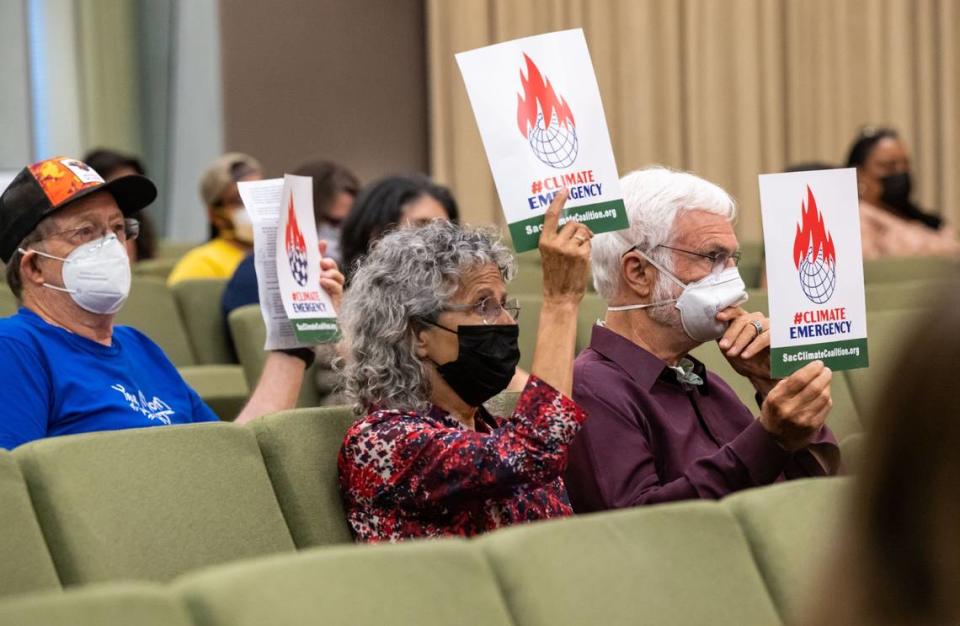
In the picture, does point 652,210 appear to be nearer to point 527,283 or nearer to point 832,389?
point 832,389

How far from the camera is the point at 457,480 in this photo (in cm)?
225

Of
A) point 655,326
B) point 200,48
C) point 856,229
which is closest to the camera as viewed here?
point 856,229

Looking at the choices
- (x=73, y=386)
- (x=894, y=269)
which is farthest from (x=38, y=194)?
(x=894, y=269)

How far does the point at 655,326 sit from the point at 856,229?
0.45 m

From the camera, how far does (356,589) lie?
4.54ft

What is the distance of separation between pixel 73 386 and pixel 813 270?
1400 mm

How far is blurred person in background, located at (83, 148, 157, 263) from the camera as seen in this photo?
5.65 meters

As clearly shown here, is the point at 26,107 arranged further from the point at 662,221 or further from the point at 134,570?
the point at 134,570

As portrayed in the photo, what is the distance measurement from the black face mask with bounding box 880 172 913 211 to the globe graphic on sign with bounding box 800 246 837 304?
3868mm

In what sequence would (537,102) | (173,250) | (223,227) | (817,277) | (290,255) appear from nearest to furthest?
(537,102) → (817,277) → (290,255) → (223,227) → (173,250)

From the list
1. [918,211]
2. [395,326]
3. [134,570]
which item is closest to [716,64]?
[918,211]

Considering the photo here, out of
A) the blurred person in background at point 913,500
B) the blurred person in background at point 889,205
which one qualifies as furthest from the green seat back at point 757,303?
the blurred person in background at point 913,500

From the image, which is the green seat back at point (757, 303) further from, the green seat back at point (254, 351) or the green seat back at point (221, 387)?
the green seat back at point (221, 387)

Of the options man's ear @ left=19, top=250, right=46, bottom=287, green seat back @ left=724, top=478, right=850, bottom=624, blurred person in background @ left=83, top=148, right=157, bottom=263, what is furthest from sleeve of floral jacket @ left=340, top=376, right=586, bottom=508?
blurred person in background @ left=83, top=148, right=157, bottom=263
